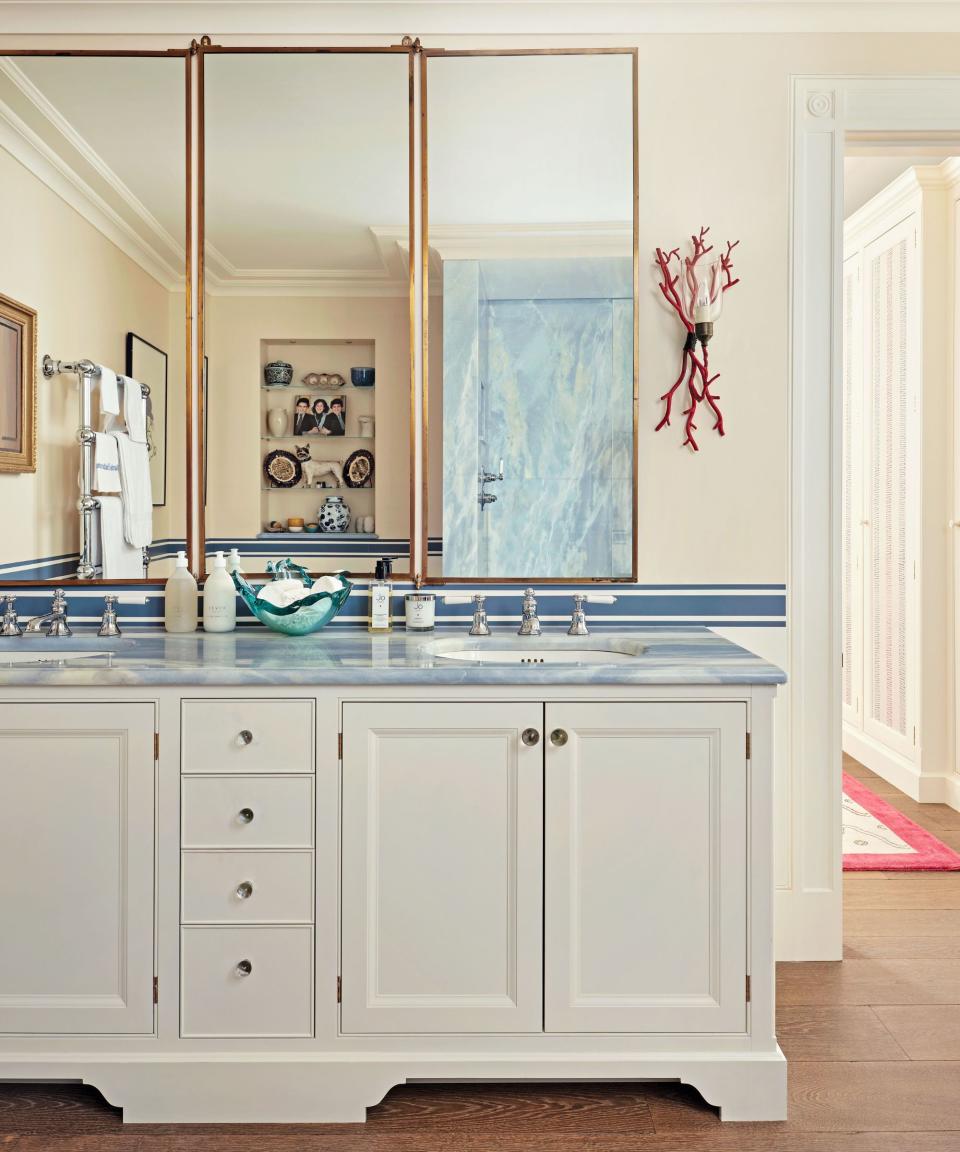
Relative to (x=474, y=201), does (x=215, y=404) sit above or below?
below

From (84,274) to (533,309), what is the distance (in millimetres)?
1139

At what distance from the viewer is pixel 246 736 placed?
1.82 m

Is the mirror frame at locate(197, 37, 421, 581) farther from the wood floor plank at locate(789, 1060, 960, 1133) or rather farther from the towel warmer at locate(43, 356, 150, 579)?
the wood floor plank at locate(789, 1060, 960, 1133)

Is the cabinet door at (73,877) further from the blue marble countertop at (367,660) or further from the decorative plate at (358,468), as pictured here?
the decorative plate at (358,468)

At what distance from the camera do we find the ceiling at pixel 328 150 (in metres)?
2.38

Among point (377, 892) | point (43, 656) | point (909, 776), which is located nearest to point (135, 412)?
point (43, 656)

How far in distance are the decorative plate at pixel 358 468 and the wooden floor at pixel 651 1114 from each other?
54.6 inches

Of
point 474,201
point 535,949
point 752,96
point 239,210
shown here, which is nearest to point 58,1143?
point 535,949

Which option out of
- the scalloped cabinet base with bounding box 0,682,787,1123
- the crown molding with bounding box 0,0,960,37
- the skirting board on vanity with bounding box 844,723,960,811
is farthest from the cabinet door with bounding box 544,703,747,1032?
the skirting board on vanity with bounding box 844,723,960,811

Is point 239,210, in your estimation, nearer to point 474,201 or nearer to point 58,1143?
point 474,201

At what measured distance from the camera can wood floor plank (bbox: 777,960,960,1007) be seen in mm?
2262

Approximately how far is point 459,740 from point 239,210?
4.87 ft

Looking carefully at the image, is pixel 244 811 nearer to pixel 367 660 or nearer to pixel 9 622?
pixel 367 660

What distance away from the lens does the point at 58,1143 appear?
1.74m
